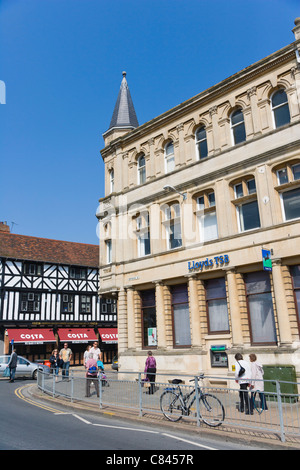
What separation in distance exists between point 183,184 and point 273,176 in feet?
15.8

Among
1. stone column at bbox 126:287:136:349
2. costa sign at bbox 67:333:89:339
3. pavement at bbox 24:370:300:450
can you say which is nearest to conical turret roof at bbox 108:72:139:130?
stone column at bbox 126:287:136:349

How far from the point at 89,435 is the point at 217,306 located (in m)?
10.0

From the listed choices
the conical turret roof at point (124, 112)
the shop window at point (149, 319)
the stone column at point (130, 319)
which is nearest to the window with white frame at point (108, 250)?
the stone column at point (130, 319)

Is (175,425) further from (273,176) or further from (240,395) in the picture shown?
(273,176)

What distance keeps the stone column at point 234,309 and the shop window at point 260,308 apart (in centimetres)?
51

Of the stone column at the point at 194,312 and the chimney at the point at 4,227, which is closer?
the stone column at the point at 194,312

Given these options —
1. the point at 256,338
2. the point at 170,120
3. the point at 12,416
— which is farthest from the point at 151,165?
the point at 12,416

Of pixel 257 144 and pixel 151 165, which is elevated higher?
pixel 151 165

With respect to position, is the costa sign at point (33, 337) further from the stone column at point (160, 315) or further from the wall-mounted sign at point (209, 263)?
the wall-mounted sign at point (209, 263)

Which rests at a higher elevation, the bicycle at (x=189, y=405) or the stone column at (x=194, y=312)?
the stone column at (x=194, y=312)

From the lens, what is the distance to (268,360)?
1482 centimetres

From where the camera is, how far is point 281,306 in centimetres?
1470

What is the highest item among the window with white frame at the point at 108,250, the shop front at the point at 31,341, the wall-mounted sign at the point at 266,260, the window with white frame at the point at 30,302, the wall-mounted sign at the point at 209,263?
the window with white frame at the point at 108,250

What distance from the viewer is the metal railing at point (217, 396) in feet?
27.8
